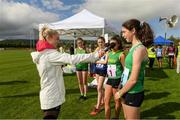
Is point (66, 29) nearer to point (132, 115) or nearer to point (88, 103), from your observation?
point (88, 103)

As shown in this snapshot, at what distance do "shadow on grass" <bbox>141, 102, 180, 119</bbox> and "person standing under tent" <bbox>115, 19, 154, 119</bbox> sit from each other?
138 inches

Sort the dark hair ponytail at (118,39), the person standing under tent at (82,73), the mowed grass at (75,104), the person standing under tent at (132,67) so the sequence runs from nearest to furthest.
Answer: the person standing under tent at (132,67) → the dark hair ponytail at (118,39) → the mowed grass at (75,104) → the person standing under tent at (82,73)

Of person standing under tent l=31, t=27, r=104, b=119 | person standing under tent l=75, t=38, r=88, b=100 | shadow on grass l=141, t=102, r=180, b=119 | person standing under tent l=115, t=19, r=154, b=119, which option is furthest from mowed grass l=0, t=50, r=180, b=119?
A: person standing under tent l=115, t=19, r=154, b=119

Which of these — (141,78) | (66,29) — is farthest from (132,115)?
(66,29)

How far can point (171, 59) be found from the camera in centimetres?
2272

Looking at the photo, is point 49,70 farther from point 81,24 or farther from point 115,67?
point 81,24

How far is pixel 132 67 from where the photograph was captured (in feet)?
11.8

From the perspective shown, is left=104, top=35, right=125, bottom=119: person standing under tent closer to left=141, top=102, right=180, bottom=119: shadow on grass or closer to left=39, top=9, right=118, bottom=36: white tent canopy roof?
left=141, top=102, right=180, bottom=119: shadow on grass

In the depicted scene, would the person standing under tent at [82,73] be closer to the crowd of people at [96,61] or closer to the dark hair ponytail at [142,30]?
the crowd of people at [96,61]

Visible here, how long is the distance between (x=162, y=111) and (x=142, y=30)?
4402mm

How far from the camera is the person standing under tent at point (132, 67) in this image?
3602 mm

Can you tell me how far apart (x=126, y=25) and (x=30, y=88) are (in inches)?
335

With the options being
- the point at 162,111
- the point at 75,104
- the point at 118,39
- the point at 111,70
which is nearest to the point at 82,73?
the point at 75,104

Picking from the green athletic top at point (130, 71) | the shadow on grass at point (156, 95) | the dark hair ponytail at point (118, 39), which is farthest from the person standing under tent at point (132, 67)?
the shadow on grass at point (156, 95)
